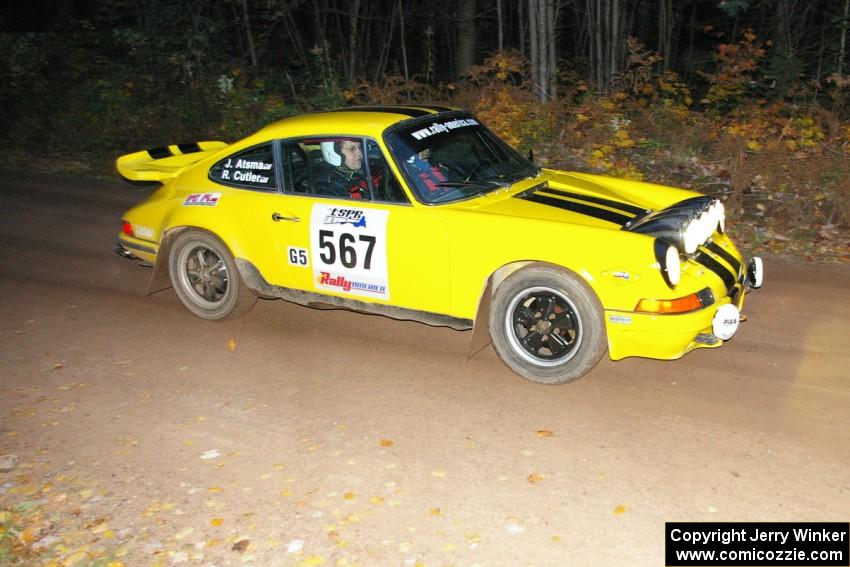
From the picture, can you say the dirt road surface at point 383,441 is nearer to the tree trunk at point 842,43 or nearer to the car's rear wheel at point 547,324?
the car's rear wheel at point 547,324

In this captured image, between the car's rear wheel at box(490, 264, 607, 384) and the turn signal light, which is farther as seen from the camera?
the car's rear wheel at box(490, 264, 607, 384)

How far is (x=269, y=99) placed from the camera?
47.9ft

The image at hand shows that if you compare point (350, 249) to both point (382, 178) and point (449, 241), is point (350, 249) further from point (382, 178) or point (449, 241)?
point (449, 241)

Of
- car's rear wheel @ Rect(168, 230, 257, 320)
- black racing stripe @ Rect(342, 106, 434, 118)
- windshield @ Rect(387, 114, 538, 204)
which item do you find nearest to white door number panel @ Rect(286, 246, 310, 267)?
car's rear wheel @ Rect(168, 230, 257, 320)

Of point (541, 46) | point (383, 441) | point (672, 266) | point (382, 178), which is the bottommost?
point (383, 441)

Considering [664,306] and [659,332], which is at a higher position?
[664,306]

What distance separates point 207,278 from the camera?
6508 mm

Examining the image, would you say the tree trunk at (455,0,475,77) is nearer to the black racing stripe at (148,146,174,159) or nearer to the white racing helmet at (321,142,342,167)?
the black racing stripe at (148,146,174,159)

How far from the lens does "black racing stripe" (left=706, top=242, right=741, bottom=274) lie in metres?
5.47

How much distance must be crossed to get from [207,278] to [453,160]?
7.48 ft

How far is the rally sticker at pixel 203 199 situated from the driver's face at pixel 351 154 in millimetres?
1139

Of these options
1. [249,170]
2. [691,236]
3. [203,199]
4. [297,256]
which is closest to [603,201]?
[691,236]

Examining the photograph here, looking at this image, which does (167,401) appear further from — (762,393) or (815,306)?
(815,306)

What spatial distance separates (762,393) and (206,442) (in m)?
3.42
